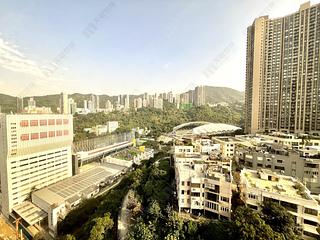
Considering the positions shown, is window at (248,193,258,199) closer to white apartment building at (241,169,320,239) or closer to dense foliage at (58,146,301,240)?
white apartment building at (241,169,320,239)

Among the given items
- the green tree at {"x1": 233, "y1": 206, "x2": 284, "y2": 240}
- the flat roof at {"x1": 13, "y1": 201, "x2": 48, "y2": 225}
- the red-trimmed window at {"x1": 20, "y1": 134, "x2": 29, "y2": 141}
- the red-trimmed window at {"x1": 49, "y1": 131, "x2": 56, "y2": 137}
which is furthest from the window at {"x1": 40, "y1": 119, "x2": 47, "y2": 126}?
the green tree at {"x1": 233, "y1": 206, "x2": 284, "y2": 240}

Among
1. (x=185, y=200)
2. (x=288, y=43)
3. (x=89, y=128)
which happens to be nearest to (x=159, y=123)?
(x=89, y=128)

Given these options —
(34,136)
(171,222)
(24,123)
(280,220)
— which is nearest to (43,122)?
(34,136)

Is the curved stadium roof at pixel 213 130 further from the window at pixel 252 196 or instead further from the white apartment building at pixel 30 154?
the window at pixel 252 196

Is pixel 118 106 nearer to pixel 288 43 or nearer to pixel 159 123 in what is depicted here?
pixel 159 123

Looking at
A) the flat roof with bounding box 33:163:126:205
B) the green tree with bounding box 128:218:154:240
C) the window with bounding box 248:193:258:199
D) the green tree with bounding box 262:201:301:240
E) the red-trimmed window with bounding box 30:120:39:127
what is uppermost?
the red-trimmed window with bounding box 30:120:39:127

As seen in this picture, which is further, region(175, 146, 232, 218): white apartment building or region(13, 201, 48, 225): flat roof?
region(13, 201, 48, 225): flat roof
